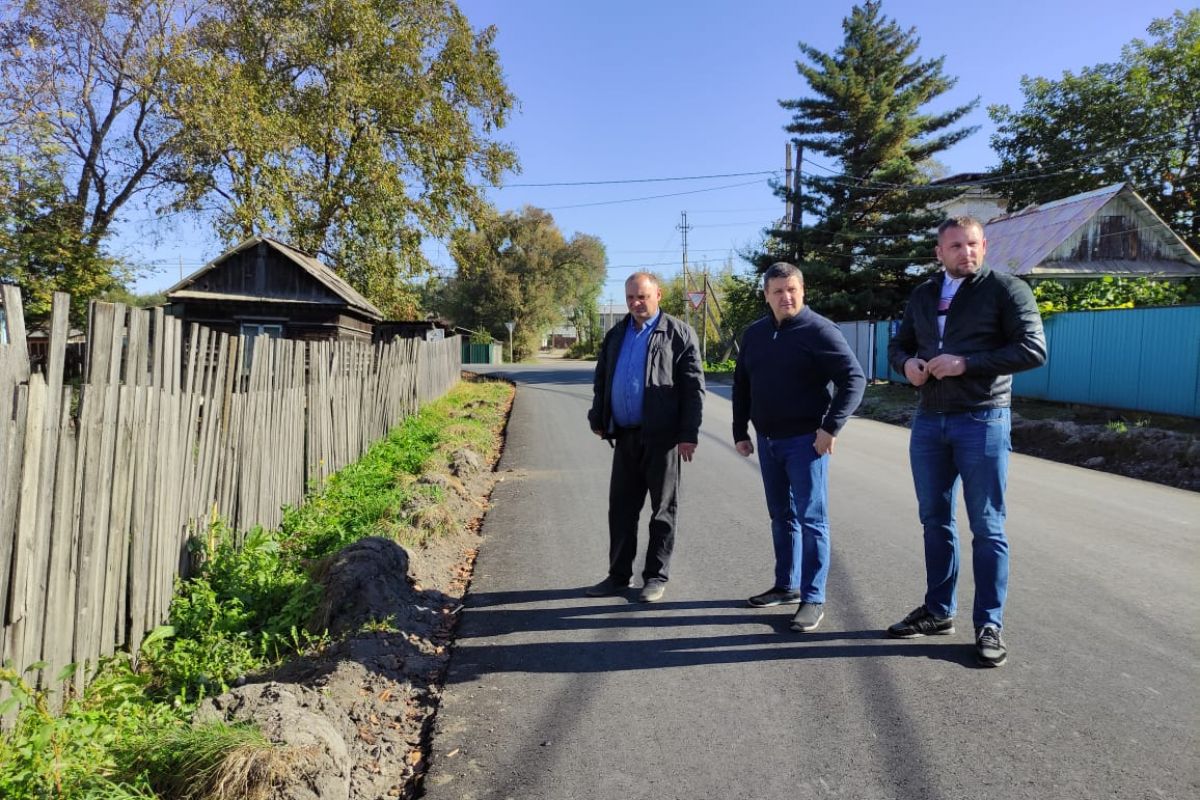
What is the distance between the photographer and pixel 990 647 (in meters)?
3.53

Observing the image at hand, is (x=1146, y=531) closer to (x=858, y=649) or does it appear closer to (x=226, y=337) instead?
(x=858, y=649)

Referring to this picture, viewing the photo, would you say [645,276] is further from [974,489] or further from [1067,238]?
[1067,238]

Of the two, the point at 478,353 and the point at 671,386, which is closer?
the point at 671,386

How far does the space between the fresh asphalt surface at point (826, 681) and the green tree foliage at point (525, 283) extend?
189 ft

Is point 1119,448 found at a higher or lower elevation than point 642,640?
higher

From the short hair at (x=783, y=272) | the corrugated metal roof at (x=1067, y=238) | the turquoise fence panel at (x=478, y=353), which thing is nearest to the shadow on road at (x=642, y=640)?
the short hair at (x=783, y=272)

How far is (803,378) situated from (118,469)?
131 inches

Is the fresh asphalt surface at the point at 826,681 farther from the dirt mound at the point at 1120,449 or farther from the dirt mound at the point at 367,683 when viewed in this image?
the dirt mound at the point at 1120,449

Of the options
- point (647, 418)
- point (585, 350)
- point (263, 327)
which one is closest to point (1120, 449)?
point (647, 418)

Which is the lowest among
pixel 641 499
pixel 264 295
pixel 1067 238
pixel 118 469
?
pixel 641 499

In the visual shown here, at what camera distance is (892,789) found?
257 centimetres

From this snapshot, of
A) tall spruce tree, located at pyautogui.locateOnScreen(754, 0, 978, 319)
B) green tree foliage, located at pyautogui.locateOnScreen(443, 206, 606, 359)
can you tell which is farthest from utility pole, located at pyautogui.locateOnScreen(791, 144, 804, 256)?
green tree foliage, located at pyautogui.locateOnScreen(443, 206, 606, 359)

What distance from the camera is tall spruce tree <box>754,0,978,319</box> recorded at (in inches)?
1133

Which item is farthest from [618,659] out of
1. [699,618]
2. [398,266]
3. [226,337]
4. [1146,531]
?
[398,266]
